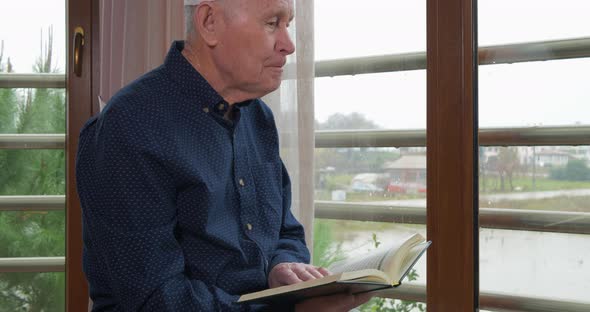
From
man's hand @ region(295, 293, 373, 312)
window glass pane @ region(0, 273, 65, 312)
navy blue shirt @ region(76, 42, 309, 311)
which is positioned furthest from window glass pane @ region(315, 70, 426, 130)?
window glass pane @ region(0, 273, 65, 312)

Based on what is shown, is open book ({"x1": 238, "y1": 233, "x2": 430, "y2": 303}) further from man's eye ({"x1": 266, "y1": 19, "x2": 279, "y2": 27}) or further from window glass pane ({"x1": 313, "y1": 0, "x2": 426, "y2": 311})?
window glass pane ({"x1": 313, "y1": 0, "x2": 426, "y2": 311})

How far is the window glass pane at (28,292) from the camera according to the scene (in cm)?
279

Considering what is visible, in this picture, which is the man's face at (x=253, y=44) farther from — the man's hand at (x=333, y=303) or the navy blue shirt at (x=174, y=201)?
the man's hand at (x=333, y=303)

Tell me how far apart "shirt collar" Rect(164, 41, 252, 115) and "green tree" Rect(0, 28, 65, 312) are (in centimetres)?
141

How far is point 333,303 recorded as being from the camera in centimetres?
134

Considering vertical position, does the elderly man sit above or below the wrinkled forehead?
below

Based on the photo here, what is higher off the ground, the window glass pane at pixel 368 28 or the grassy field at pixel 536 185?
the window glass pane at pixel 368 28

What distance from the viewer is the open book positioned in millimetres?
1171

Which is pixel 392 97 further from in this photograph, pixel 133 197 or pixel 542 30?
pixel 133 197

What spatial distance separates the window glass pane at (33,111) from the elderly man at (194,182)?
1350 millimetres

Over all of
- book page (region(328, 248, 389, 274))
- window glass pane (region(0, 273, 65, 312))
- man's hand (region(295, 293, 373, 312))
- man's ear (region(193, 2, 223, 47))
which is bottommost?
window glass pane (region(0, 273, 65, 312))

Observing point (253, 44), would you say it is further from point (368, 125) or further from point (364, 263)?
point (368, 125)

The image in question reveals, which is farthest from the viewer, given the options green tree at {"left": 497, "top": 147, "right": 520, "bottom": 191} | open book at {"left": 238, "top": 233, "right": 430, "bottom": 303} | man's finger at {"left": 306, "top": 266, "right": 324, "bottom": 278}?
green tree at {"left": 497, "top": 147, "right": 520, "bottom": 191}

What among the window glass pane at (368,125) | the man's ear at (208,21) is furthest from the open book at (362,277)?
the window glass pane at (368,125)
